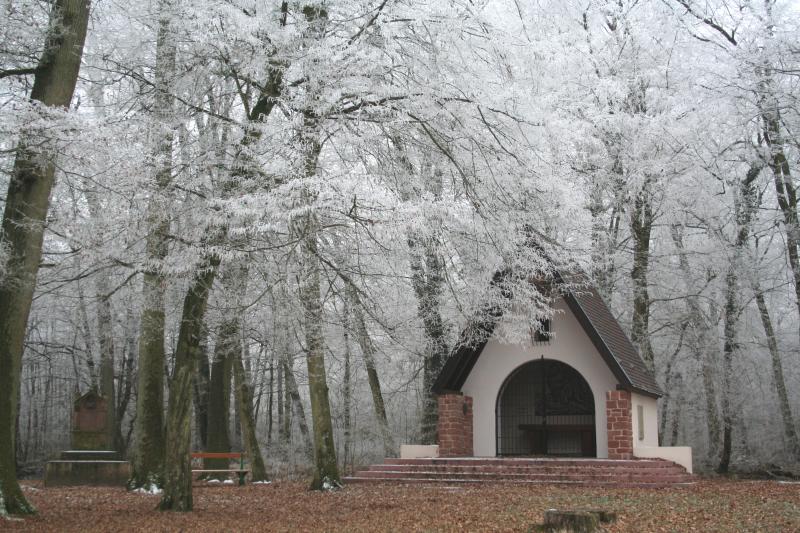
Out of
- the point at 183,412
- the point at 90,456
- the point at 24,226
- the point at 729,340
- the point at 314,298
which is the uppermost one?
the point at 24,226

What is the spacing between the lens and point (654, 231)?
2275 centimetres

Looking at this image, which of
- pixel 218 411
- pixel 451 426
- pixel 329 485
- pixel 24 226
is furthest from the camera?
pixel 218 411

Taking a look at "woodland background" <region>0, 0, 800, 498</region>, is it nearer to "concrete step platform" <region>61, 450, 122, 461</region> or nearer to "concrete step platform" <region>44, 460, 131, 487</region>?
"concrete step platform" <region>61, 450, 122, 461</region>

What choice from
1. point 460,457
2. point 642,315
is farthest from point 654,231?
point 460,457

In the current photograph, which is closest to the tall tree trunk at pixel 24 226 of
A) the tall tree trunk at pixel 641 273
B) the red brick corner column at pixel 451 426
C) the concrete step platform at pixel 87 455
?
the concrete step platform at pixel 87 455

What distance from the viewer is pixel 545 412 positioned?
1636 cm

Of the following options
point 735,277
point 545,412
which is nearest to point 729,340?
point 735,277

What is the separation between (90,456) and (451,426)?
7726mm

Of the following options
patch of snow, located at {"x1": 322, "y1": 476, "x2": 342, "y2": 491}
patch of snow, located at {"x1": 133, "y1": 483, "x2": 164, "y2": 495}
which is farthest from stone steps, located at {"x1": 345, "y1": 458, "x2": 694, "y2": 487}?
patch of snow, located at {"x1": 133, "y1": 483, "x2": 164, "y2": 495}

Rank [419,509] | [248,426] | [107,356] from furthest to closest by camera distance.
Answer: [107,356], [248,426], [419,509]

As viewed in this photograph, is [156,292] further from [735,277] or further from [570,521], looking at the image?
[735,277]

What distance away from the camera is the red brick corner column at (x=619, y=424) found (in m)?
14.8

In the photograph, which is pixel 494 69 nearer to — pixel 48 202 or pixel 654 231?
pixel 48 202

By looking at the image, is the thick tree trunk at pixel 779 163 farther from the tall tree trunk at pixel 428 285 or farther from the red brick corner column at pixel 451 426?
the red brick corner column at pixel 451 426
